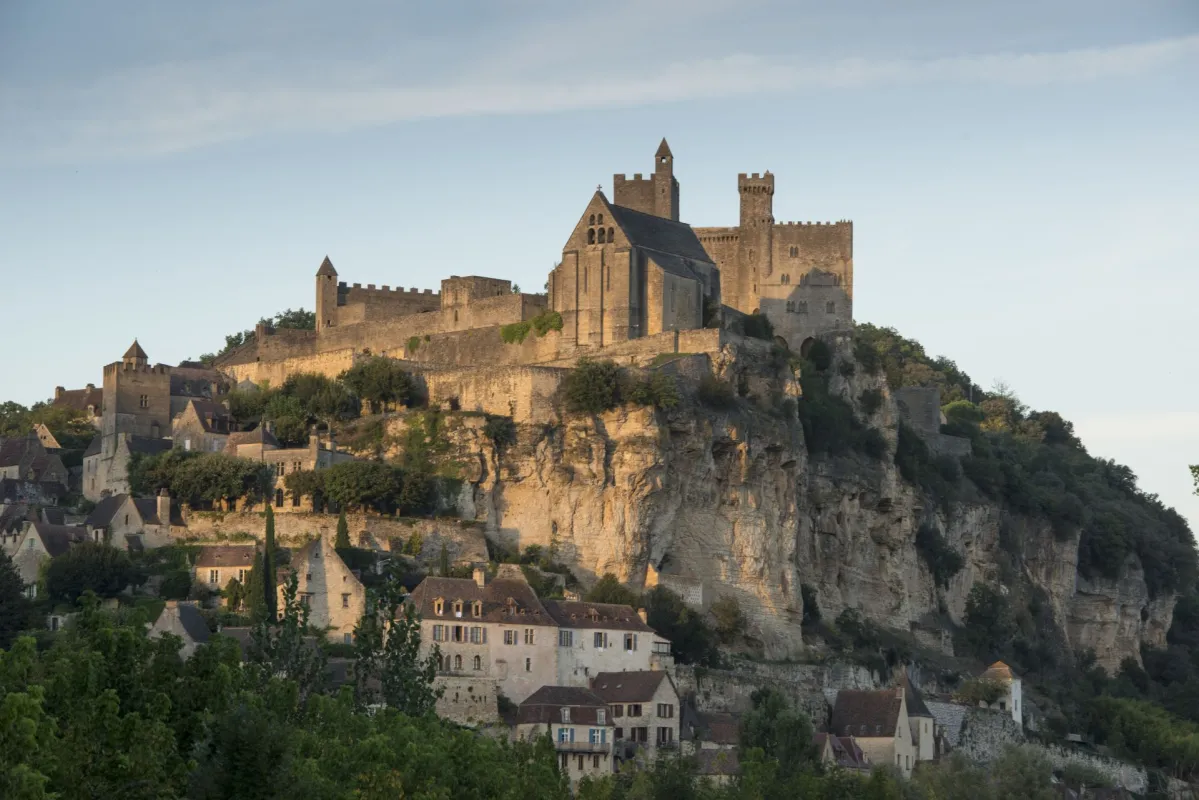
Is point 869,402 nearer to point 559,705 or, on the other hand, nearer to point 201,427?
point 201,427

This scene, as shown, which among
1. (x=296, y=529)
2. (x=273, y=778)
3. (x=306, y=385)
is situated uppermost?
(x=306, y=385)

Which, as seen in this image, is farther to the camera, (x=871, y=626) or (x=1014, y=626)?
(x=1014, y=626)

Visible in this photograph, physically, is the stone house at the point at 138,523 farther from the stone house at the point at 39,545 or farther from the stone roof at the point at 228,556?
the stone roof at the point at 228,556

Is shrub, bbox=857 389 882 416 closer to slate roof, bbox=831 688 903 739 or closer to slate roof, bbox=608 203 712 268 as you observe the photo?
slate roof, bbox=608 203 712 268

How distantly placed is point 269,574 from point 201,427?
49.6ft

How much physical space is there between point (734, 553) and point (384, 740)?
1317 inches

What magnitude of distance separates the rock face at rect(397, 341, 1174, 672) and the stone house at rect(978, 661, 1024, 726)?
499 centimetres

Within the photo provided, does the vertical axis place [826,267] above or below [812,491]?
above

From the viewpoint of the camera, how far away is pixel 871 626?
286ft

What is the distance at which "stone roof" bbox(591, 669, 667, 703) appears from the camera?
69562 mm

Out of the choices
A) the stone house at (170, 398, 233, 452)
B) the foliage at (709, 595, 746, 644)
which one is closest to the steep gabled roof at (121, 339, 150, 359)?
the stone house at (170, 398, 233, 452)

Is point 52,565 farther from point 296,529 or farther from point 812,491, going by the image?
point 812,491

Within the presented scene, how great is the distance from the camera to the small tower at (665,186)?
306ft

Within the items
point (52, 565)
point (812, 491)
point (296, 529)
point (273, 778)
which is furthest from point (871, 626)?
point (273, 778)
